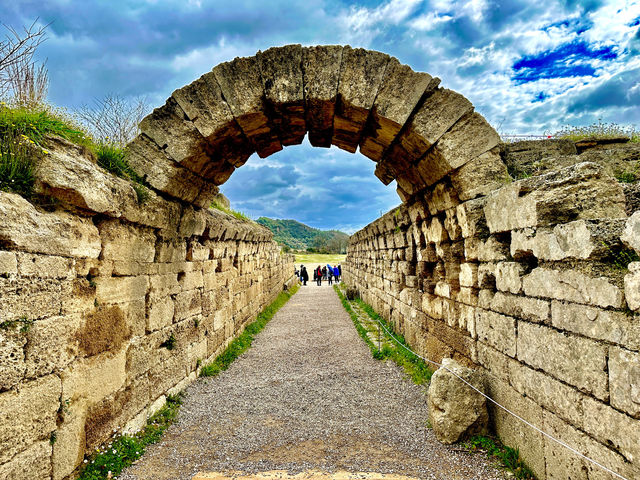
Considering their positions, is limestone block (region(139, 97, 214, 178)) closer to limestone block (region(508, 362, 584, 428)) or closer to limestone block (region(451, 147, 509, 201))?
limestone block (region(451, 147, 509, 201))

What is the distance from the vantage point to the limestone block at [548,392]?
8.55 ft

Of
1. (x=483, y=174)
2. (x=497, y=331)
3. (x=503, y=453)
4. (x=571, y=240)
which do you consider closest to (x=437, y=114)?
(x=483, y=174)

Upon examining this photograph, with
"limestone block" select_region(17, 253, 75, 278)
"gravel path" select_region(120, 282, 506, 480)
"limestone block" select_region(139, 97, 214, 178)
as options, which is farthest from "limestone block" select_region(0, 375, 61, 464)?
"limestone block" select_region(139, 97, 214, 178)

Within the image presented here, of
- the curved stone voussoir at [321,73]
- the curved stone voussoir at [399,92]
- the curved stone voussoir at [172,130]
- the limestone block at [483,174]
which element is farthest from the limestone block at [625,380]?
the curved stone voussoir at [172,130]

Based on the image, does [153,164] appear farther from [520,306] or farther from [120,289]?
[520,306]

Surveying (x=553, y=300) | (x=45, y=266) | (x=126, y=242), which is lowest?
(x=553, y=300)

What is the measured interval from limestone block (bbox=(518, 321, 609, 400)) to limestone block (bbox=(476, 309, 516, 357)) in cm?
14

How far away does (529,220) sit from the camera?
316cm

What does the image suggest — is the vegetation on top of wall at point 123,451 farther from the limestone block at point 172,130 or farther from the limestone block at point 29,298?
the limestone block at point 172,130

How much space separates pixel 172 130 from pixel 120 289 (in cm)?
198

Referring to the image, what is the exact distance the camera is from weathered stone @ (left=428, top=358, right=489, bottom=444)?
3.70m

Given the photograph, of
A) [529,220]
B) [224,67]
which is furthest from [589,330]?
[224,67]

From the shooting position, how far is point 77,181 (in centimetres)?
313

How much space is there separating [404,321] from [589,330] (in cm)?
506
